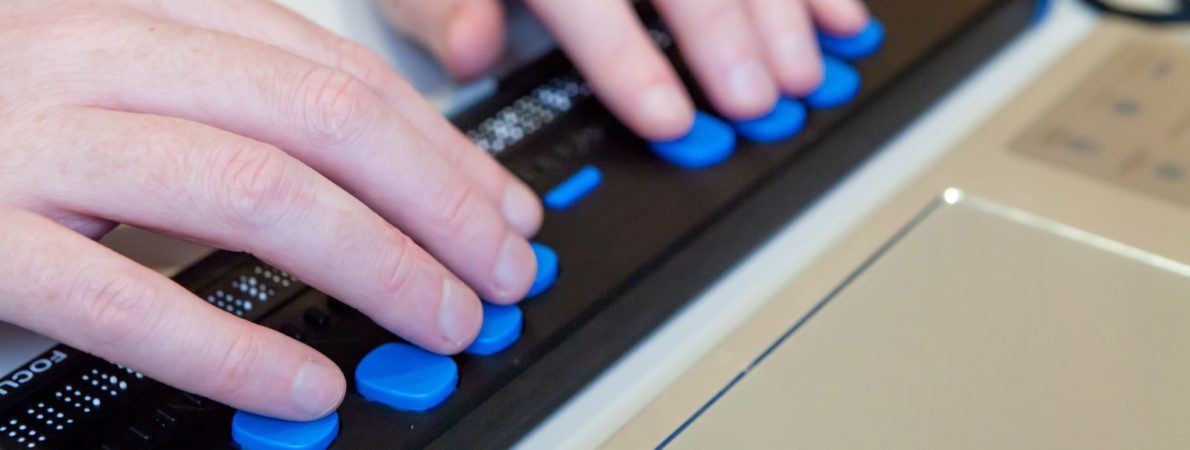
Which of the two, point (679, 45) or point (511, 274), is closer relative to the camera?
point (511, 274)

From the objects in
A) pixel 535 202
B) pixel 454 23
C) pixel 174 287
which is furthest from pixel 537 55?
pixel 174 287

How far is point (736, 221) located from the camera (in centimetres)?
46

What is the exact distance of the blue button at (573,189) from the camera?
47cm

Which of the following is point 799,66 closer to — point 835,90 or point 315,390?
point 835,90

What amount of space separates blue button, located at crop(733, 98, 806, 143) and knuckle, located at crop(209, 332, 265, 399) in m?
0.25

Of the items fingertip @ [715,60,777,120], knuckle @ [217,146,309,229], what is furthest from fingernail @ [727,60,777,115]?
knuckle @ [217,146,309,229]

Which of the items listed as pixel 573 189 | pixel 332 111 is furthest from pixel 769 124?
pixel 332 111

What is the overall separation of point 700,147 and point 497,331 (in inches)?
5.8

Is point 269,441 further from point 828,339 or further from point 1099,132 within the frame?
point 1099,132

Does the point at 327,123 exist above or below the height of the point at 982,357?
above

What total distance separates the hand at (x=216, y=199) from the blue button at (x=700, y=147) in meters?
0.09

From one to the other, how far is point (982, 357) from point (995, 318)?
0.08 ft

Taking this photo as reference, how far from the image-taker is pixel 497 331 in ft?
1.31

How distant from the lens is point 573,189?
0.47 m
